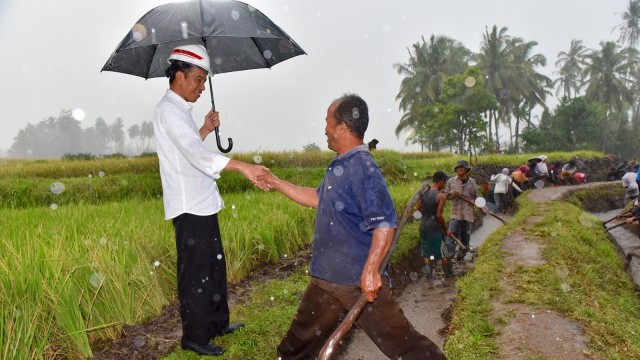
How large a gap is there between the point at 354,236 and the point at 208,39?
240 centimetres

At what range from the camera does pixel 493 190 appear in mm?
14984

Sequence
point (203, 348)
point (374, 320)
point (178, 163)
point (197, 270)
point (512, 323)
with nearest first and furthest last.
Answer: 1. point (374, 320)
2. point (178, 163)
3. point (197, 270)
4. point (203, 348)
5. point (512, 323)

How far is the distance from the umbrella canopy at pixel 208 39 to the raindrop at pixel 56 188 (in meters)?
7.99

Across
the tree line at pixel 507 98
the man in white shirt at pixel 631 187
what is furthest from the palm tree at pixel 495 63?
the man in white shirt at pixel 631 187

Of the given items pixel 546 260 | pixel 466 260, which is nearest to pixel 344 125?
pixel 546 260

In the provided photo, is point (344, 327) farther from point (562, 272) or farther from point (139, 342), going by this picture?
point (562, 272)

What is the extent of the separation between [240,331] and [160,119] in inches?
66.3

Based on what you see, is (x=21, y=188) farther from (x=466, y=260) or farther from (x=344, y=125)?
(x=344, y=125)

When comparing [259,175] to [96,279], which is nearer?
[259,175]

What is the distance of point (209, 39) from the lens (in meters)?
3.85

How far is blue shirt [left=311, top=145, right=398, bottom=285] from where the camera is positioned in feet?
6.90

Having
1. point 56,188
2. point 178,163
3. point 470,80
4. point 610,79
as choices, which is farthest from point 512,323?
point 610,79

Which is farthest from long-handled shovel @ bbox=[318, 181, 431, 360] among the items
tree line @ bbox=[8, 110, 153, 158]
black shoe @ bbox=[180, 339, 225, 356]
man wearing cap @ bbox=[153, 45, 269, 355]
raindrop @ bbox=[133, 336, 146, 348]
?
tree line @ bbox=[8, 110, 153, 158]

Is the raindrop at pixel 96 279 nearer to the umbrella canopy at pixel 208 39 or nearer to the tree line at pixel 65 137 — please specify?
the umbrella canopy at pixel 208 39
